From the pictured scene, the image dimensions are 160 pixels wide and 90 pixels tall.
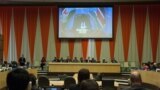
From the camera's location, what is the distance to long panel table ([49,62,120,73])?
58.6ft

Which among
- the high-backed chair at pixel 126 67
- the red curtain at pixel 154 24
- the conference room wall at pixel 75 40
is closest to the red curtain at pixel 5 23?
the conference room wall at pixel 75 40

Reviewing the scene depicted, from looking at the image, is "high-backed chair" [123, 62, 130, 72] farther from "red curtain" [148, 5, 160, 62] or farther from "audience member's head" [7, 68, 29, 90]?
"audience member's head" [7, 68, 29, 90]

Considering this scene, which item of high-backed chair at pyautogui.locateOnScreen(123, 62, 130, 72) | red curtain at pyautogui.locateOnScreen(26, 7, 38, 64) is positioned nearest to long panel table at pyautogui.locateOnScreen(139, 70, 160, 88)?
high-backed chair at pyautogui.locateOnScreen(123, 62, 130, 72)

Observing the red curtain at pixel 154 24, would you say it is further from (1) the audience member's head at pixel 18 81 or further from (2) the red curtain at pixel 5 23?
(1) the audience member's head at pixel 18 81

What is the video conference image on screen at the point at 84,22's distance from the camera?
65.4ft

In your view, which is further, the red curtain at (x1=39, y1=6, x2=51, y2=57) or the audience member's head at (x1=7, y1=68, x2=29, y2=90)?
the red curtain at (x1=39, y1=6, x2=51, y2=57)

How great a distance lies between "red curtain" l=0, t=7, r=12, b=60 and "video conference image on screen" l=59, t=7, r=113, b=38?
3.51m

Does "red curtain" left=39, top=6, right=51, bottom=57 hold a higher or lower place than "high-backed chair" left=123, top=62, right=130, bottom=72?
higher

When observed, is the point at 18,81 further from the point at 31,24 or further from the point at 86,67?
the point at 31,24

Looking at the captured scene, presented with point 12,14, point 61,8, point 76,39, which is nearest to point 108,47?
point 76,39

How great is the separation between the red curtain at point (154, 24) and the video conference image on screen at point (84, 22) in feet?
8.62

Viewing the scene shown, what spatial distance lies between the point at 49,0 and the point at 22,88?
57.6ft

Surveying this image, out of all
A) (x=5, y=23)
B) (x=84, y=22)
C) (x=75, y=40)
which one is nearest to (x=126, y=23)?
(x=84, y=22)

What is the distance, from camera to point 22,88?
2.27 metres
